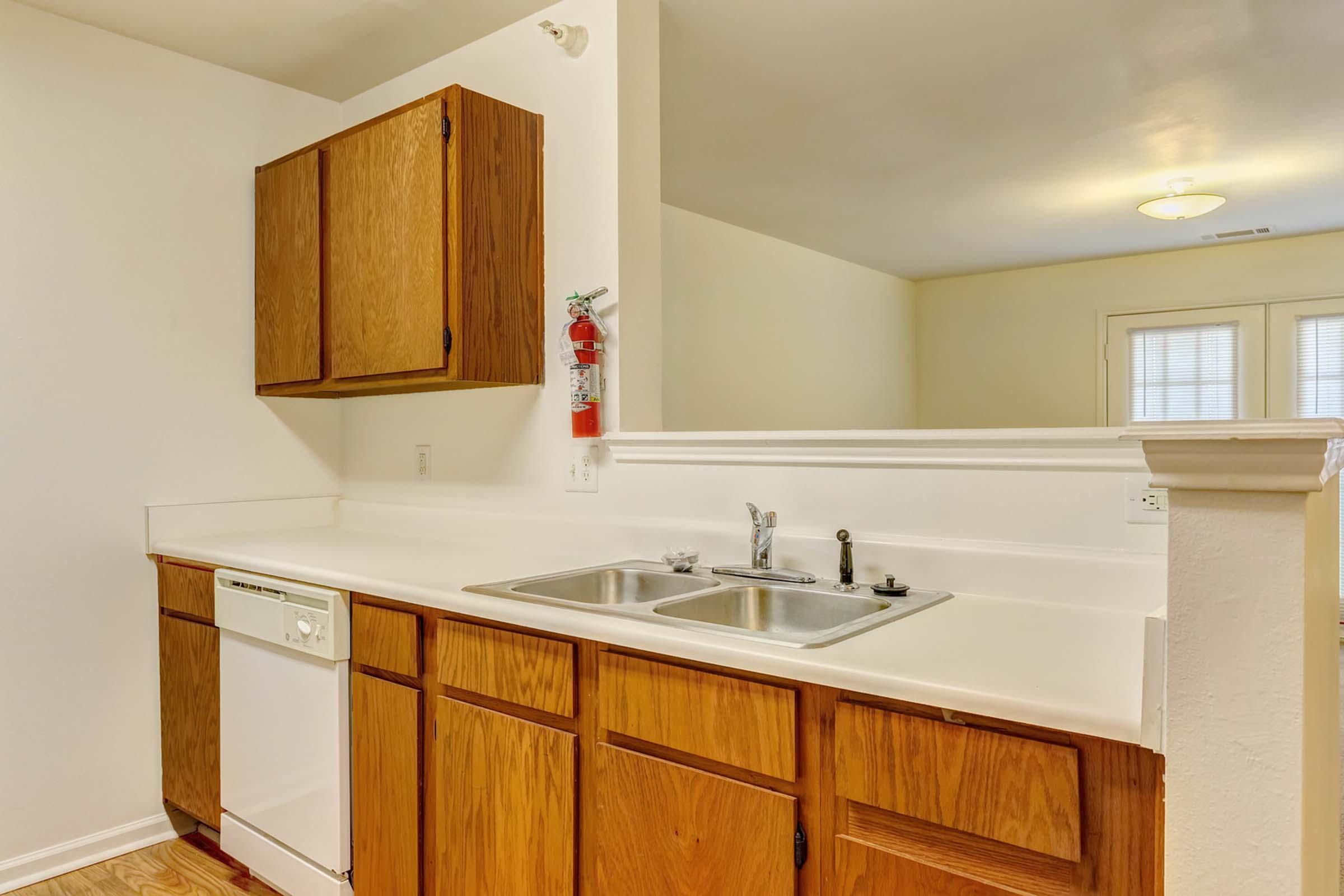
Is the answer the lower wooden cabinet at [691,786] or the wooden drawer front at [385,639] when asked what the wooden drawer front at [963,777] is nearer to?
the lower wooden cabinet at [691,786]

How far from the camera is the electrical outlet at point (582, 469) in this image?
7.30 feet

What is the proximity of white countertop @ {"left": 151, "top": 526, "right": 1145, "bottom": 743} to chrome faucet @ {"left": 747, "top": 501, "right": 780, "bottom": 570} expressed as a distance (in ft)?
1.31

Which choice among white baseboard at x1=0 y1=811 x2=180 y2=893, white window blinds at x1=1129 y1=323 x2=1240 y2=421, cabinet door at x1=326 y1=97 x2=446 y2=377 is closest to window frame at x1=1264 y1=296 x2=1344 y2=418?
white window blinds at x1=1129 y1=323 x2=1240 y2=421

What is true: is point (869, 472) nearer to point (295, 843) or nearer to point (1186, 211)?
point (295, 843)

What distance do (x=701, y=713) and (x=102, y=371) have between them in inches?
84.8

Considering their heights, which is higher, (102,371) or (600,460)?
(102,371)

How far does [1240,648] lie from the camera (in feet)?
2.36

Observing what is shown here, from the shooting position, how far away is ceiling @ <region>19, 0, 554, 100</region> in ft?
7.50

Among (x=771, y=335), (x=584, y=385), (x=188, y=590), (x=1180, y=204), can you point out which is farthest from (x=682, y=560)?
(x=1180, y=204)

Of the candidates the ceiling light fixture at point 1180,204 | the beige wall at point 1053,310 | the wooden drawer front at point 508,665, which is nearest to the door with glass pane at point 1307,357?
the beige wall at point 1053,310

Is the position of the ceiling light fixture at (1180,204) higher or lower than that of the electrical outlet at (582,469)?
higher

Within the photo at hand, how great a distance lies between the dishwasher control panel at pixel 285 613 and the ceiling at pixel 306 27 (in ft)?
5.07

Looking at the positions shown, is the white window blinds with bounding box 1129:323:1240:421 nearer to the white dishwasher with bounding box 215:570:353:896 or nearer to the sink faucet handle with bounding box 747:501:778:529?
the sink faucet handle with bounding box 747:501:778:529

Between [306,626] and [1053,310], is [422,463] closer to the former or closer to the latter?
[306,626]
